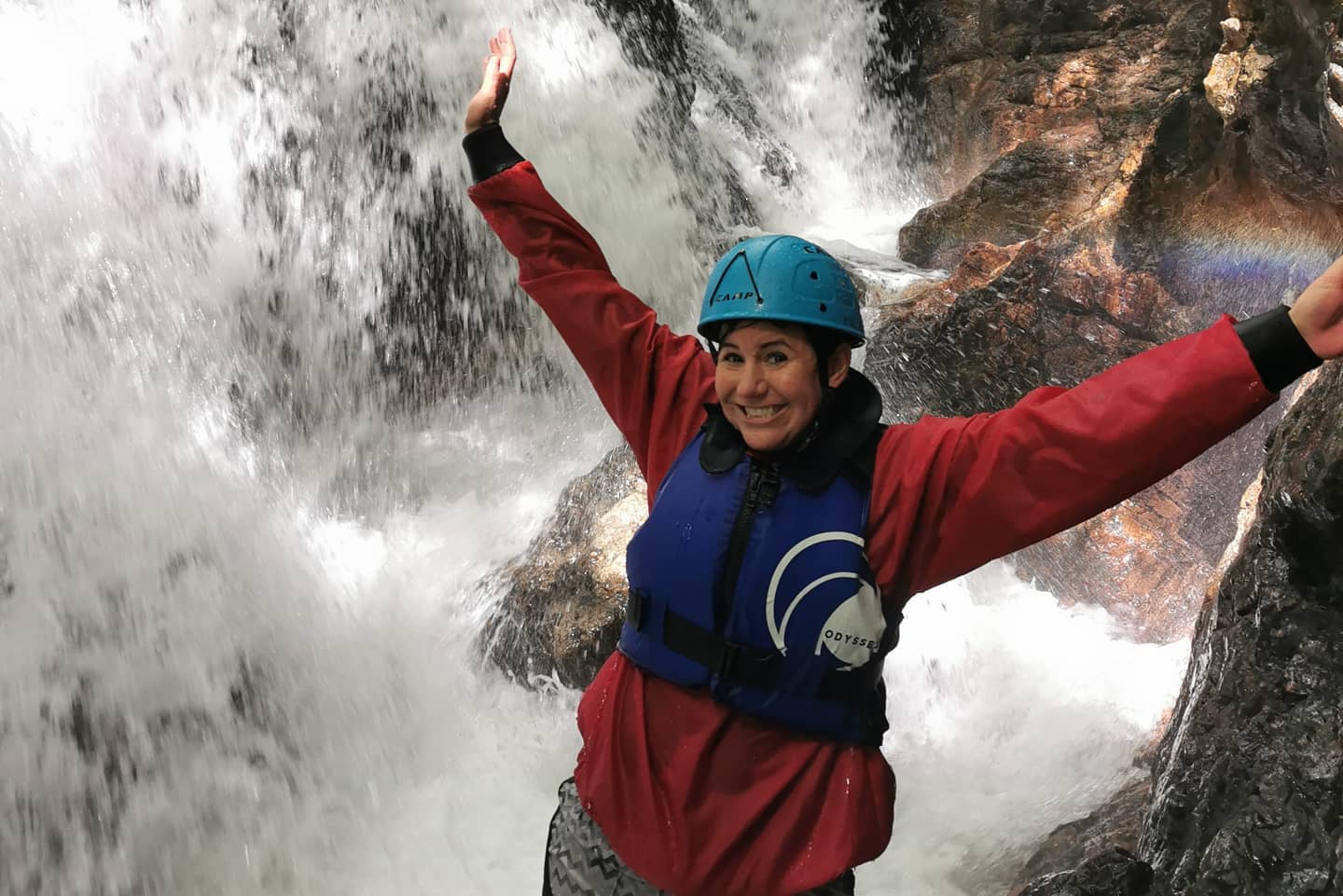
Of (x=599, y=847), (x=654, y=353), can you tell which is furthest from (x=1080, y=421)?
(x=599, y=847)

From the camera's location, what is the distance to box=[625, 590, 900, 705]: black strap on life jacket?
159cm

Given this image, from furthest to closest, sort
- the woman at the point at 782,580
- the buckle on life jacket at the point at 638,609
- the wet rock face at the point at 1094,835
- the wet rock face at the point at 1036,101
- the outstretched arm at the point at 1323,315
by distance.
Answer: the wet rock face at the point at 1036,101
the wet rock face at the point at 1094,835
the buckle on life jacket at the point at 638,609
the woman at the point at 782,580
the outstretched arm at the point at 1323,315

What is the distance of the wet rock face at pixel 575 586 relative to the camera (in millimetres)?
4246

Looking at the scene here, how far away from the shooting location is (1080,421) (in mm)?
1418

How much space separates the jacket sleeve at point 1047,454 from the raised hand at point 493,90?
1089 mm

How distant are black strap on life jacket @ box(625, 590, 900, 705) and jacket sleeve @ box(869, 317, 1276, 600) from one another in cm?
17

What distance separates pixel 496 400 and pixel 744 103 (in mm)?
4775

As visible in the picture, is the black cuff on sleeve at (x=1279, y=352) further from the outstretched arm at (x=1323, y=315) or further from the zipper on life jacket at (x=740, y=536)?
the zipper on life jacket at (x=740, y=536)

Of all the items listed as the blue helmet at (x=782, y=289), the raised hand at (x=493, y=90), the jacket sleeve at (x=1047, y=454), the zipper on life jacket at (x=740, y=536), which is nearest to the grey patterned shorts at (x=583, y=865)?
the zipper on life jacket at (x=740, y=536)

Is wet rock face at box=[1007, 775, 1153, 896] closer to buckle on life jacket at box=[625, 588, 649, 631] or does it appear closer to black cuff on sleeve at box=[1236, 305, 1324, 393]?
buckle on life jacket at box=[625, 588, 649, 631]

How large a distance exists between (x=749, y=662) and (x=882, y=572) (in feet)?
0.88

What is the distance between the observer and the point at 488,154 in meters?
1.96

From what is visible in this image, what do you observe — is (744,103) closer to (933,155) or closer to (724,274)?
(933,155)

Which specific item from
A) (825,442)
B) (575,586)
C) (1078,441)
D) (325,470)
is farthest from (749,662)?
(325,470)
